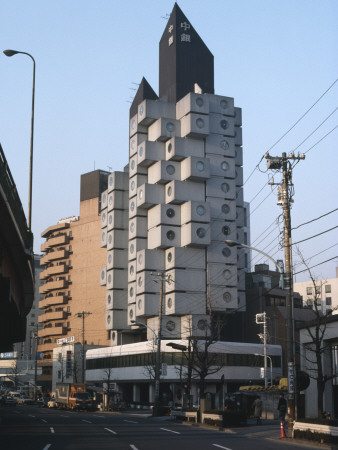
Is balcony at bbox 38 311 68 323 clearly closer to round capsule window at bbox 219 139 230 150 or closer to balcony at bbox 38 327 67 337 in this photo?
balcony at bbox 38 327 67 337

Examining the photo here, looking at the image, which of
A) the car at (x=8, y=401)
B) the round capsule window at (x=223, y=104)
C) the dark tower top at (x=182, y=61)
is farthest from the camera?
the dark tower top at (x=182, y=61)

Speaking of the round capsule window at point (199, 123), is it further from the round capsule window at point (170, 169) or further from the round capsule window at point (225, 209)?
the round capsule window at point (225, 209)

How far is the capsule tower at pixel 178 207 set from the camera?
335 feet

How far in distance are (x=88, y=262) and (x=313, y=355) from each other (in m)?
104

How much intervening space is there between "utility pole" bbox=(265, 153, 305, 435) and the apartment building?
108183 millimetres

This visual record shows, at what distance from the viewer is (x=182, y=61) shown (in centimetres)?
11612

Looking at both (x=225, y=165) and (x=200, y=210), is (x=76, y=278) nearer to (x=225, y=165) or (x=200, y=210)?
(x=225, y=165)

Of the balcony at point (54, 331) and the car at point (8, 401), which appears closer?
the car at point (8, 401)

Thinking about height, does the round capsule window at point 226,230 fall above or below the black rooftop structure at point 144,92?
below

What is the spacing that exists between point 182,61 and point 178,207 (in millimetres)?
29094

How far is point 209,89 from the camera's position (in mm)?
117938

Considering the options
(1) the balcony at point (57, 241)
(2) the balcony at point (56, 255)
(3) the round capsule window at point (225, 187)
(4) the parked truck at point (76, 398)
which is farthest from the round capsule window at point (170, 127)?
(2) the balcony at point (56, 255)

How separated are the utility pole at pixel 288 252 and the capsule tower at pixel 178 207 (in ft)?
215

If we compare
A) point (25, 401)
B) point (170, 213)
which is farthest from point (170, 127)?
point (25, 401)
